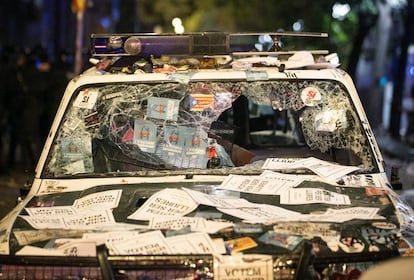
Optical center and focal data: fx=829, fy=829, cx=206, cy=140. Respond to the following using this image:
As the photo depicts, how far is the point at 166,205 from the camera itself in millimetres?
4156

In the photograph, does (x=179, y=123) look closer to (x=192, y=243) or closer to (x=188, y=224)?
(x=188, y=224)

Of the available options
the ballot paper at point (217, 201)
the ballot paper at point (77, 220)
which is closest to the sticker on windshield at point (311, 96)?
the ballot paper at point (217, 201)

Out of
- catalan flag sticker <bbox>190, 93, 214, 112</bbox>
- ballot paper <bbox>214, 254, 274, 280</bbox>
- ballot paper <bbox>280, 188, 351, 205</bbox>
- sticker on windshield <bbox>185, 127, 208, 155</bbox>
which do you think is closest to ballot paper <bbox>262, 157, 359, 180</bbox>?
ballot paper <bbox>280, 188, 351, 205</bbox>

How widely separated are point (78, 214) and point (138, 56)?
1648 millimetres

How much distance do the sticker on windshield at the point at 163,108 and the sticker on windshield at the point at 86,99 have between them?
0.34m

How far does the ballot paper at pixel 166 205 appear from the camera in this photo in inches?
160

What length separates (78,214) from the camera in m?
4.13

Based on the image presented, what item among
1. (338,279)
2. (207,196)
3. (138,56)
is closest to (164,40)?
(138,56)

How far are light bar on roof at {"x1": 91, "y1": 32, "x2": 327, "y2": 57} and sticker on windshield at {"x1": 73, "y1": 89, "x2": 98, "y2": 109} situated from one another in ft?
1.16

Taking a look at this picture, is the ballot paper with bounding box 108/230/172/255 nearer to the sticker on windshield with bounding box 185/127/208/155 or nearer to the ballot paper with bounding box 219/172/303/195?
the ballot paper with bounding box 219/172/303/195

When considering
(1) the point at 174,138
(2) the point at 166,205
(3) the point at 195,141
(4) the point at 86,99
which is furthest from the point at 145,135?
(2) the point at 166,205

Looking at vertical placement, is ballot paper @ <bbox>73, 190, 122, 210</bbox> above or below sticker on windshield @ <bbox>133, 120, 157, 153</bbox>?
below

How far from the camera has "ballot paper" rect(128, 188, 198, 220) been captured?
4.05 metres

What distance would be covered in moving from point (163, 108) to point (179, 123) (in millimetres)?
137
